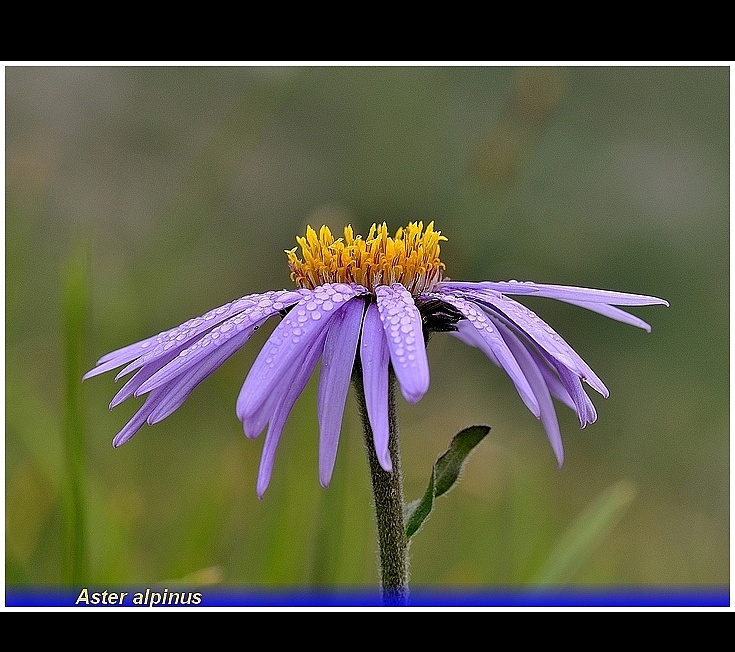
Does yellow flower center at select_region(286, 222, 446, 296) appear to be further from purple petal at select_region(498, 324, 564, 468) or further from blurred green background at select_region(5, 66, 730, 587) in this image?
blurred green background at select_region(5, 66, 730, 587)

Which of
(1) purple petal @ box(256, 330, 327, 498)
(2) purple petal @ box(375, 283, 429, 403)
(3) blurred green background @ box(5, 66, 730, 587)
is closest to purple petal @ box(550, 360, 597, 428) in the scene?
(2) purple petal @ box(375, 283, 429, 403)

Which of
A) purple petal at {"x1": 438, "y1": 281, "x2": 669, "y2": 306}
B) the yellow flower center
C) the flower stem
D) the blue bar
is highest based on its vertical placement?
the yellow flower center

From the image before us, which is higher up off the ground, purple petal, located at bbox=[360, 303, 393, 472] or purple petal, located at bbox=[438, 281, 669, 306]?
purple petal, located at bbox=[438, 281, 669, 306]

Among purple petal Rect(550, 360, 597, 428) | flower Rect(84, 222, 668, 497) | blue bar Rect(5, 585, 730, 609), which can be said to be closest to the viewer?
flower Rect(84, 222, 668, 497)

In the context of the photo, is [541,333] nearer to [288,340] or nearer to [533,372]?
[533,372]

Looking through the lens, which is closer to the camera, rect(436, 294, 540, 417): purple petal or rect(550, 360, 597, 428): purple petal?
rect(436, 294, 540, 417): purple petal

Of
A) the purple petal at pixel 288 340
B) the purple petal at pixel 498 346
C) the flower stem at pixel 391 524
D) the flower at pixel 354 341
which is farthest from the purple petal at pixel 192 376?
the purple petal at pixel 498 346

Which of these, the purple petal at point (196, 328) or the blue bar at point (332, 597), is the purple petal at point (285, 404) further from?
the blue bar at point (332, 597)
